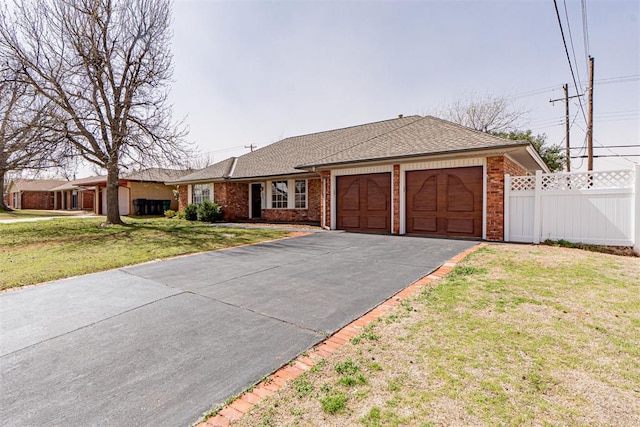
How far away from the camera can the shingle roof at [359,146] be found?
30.8 feet

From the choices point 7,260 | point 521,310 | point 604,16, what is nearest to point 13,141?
point 7,260

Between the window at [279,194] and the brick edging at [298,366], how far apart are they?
1233 cm

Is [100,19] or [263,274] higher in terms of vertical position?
[100,19]

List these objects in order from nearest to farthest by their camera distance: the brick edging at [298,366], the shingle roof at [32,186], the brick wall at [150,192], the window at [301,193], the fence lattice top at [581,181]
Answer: the brick edging at [298,366] < the fence lattice top at [581,181] < the window at [301,193] < the brick wall at [150,192] < the shingle roof at [32,186]

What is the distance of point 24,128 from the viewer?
36.8 feet

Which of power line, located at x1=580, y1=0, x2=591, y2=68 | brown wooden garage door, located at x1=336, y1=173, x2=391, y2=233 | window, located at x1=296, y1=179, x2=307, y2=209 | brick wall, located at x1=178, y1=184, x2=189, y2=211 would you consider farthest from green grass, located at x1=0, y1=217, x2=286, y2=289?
power line, located at x1=580, y1=0, x2=591, y2=68

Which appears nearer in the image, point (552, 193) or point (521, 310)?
point (521, 310)

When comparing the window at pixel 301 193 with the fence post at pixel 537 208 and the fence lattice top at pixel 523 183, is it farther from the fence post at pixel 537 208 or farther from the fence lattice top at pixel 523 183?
the fence post at pixel 537 208

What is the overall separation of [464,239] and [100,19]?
57.1 feet

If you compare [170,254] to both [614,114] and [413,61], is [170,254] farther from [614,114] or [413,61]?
[614,114]

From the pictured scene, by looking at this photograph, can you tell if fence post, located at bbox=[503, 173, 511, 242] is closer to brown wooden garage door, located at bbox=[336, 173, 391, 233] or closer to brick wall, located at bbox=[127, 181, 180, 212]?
brown wooden garage door, located at bbox=[336, 173, 391, 233]

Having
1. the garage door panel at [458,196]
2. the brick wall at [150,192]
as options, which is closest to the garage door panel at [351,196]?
the garage door panel at [458,196]

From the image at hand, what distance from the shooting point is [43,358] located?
275cm

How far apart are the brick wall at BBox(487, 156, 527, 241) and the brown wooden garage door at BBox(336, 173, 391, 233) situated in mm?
3248
